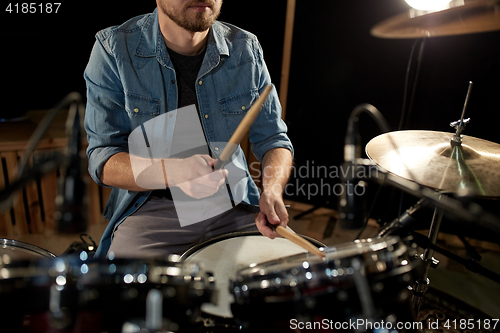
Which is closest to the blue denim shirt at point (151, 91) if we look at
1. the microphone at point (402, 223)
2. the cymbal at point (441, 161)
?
the cymbal at point (441, 161)

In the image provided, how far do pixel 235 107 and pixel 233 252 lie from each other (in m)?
0.66

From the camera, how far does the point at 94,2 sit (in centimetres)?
208

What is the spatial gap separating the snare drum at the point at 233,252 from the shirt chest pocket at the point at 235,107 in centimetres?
53

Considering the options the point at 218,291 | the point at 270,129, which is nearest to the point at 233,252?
the point at 218,291

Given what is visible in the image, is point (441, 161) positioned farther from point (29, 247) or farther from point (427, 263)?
point (29, 247)

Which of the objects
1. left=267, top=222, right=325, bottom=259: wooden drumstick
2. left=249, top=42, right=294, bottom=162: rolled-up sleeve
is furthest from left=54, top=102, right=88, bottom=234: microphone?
left=249, top=42, right=294, bottom=162: rolled-up sleeve

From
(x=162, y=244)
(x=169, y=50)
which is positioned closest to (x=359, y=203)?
(x=162, y=244)

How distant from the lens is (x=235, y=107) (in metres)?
1.44

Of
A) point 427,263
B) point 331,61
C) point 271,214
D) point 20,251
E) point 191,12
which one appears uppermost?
point 191,12

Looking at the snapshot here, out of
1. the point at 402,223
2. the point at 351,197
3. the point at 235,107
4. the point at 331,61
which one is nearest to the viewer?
the point at 351,197

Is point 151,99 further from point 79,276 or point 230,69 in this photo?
point 79,276

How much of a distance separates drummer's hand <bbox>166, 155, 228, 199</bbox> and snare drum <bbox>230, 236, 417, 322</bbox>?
35cm

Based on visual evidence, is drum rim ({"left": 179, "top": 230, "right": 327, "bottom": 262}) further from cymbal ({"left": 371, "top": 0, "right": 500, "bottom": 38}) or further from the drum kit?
cymbal ({"left": 371, "top": 0, "right": 500, "bottom": 38})

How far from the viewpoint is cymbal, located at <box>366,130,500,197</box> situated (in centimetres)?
106
